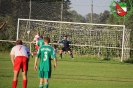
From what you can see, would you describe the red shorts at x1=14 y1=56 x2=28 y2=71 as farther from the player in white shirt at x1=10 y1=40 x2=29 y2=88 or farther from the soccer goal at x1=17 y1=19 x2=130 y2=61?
the soccer goal at x1=17 y1=19 x2=130 y2=61

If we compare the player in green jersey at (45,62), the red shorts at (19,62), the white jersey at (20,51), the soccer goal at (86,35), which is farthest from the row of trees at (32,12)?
the player in green jersey at (45,62)

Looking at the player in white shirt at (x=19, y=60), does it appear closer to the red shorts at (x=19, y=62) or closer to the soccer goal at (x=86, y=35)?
the red shorts at (x=19, y=62)

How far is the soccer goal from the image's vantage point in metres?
39.6

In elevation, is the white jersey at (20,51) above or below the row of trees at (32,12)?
below

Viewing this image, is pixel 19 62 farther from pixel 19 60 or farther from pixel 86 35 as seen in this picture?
pixel 86 35

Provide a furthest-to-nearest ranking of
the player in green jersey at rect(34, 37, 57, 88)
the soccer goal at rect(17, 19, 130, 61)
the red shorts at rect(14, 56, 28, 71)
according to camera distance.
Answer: the soccer goal at rect(17, 19, 130, 61) → the red shorts at rect(14, 56, 28, 71) → the player in green jersey at rect(34, 37, 57, 88)

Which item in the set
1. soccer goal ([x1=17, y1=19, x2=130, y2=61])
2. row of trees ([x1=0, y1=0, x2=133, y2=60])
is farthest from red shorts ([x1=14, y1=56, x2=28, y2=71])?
row of trees ([x1=0, y1=0, x2=133, y2=60])

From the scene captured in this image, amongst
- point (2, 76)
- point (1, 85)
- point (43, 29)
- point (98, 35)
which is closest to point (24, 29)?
point (43, 29)

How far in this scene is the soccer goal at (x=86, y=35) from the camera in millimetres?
39625

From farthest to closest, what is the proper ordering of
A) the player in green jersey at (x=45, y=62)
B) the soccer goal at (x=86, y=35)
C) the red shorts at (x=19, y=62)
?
the soccer goal at (x=86, y=35)
the red shorts at (x=19, y=62)
the player in green jersey at (x=45, y=62)

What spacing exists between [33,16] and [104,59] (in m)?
7.56

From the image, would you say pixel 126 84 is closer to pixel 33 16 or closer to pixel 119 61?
pixel 119 61

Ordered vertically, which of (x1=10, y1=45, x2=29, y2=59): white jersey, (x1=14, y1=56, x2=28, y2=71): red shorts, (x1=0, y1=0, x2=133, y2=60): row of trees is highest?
(x1=0, y1=0, x2=133, y2=60): row of trees

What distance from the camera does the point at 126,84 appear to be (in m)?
20.5
